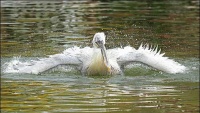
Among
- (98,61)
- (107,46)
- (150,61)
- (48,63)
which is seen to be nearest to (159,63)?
(150,61)

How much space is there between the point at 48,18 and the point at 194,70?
10.7 meters

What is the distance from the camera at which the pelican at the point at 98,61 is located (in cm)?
1413

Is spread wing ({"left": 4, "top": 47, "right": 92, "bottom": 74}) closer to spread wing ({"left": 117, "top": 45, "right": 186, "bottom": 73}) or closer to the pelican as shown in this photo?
the pelican

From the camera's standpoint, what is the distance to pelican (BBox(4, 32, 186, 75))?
1413 centimetres

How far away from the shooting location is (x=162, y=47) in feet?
57.3

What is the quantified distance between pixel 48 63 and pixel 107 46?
365 centimetres

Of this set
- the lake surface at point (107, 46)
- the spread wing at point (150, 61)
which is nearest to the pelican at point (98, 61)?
the spread wing at point (150, 61)

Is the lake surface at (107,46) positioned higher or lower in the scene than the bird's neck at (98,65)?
lower

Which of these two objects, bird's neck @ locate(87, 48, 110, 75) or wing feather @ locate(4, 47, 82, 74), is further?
wing feather @ locate(4, 47, 82, 74)

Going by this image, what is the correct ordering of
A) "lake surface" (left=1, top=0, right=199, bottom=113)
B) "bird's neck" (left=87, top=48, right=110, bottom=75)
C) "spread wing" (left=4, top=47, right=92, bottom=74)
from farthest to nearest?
"spread wing" (left=4, top=47, right=92, bottom=74), "bird's neck" (left=87, top=48, right=110, bottom=75), "lake surface" (left=1, top=0, right=199, bottom=113)

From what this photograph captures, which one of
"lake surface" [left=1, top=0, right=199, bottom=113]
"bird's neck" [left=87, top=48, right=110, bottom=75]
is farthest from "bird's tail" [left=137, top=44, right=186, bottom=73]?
"bird's neck" [left=87, top=48, right=110, bottom=75]

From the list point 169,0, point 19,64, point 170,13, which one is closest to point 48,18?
point 170,13

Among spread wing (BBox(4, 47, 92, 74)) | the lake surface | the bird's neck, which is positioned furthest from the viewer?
spread wing (BBox(4, 47, 92, 74))

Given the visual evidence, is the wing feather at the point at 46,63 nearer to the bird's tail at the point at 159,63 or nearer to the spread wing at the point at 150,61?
the spread wing at the point at 150,61
